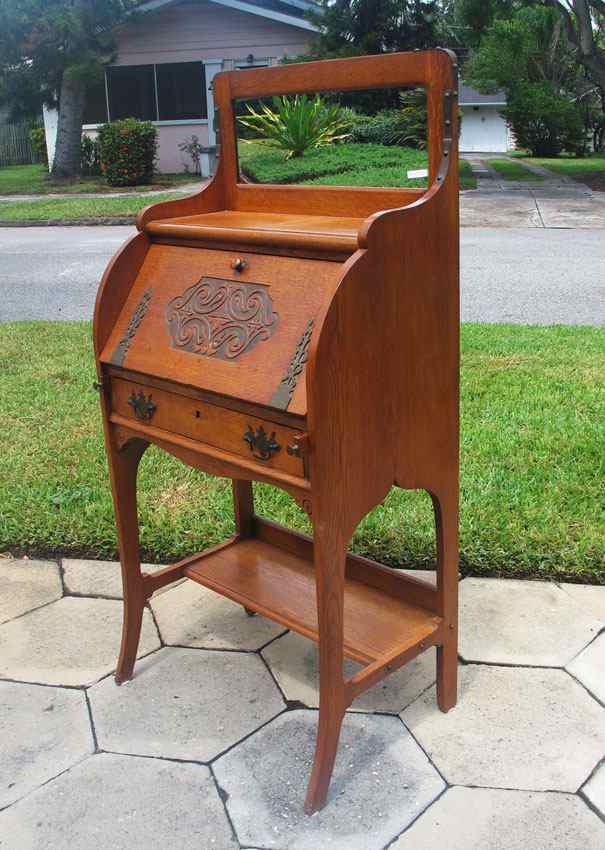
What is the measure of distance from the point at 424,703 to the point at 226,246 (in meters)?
1.36


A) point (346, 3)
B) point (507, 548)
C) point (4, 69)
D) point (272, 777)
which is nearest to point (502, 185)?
point (346, 3)

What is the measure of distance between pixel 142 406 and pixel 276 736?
0.94 m

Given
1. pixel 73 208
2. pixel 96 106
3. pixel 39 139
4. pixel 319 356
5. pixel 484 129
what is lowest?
pixel 73 208

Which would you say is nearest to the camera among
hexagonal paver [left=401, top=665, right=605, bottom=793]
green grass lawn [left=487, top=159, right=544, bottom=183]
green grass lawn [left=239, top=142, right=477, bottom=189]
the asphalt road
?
hexagonal paver [left=401, top=665, right=605, bottom=793]

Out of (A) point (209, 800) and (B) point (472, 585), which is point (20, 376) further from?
(A) point (209, 800)

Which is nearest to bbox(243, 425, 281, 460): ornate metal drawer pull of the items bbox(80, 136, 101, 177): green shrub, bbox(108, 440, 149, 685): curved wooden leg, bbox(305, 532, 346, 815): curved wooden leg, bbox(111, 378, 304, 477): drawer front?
bbox(111, 378, 304, 477): drawer front

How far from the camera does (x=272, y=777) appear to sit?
88.7 inches

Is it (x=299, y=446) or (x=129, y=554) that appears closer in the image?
(x=299, y=446)

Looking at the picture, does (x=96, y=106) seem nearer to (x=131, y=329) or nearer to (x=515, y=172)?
(x=515, y=172)

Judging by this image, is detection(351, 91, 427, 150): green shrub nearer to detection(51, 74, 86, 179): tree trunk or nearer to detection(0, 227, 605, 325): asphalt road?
detection(51, 74, 86, 179): tree trunk

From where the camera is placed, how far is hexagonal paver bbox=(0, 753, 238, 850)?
207 cm

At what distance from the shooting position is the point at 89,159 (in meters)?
20.8

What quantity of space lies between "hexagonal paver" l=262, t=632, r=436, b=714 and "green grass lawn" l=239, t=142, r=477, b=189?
11.4 meters

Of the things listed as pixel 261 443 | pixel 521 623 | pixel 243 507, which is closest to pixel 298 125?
pixel 243 507
